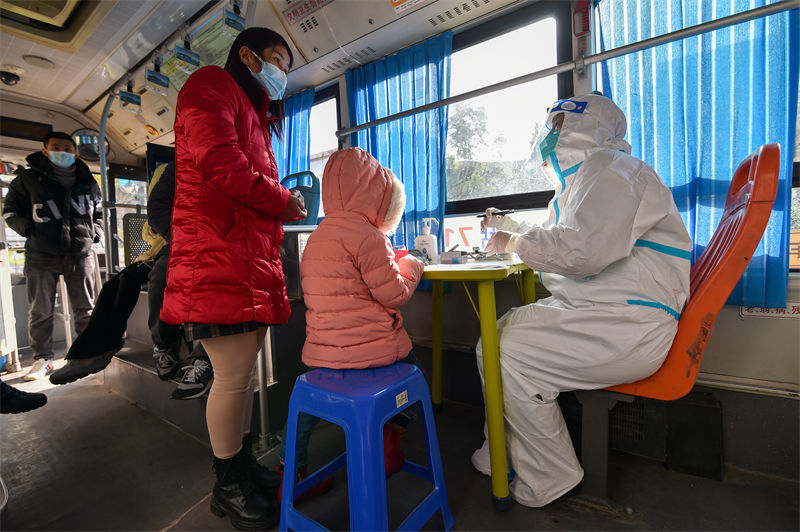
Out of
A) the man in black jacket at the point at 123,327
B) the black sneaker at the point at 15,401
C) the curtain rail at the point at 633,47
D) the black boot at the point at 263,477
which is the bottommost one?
the black boot at the point at 263,477

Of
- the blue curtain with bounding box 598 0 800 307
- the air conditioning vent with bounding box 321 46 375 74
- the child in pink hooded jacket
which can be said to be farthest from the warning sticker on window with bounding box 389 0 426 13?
the child in pink hooded jacket

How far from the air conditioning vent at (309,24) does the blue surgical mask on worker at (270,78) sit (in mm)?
1344

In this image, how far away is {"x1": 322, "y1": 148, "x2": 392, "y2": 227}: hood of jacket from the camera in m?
1.15

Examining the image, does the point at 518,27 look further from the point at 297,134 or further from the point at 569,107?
the point at 297,134

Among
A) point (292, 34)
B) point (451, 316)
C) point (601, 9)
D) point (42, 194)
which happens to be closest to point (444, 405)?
point (451, 316)

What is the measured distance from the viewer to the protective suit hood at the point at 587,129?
131cm

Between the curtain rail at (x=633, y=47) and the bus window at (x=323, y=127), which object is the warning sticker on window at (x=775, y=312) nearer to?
the curtain rail at (x=633, y=47)

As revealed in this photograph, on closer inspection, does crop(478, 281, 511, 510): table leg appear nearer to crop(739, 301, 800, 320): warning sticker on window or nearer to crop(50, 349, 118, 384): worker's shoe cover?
crop(739, 301, 800, 320): warning sticker on window

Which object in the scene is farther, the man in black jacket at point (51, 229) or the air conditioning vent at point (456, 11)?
the man in black jacket at point (51, 229)

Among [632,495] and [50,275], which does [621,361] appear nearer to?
[632,495]

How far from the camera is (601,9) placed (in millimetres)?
1703

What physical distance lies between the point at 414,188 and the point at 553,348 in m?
1.37

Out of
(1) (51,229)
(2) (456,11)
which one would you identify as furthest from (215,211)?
(1) (51,229)

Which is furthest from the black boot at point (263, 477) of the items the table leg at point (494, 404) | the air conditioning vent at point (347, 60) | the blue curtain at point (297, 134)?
the air conditioning vent at point (347, 60)
